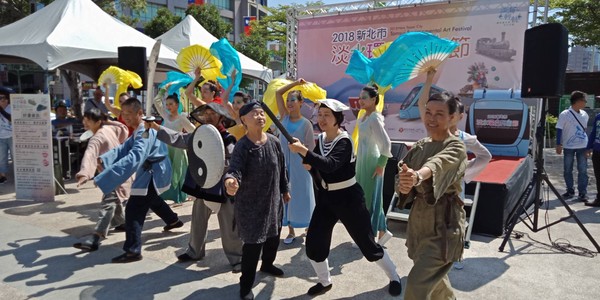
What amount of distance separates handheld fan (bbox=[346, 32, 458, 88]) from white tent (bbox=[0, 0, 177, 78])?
616cm

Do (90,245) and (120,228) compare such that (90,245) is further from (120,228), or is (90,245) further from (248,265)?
(248,265)

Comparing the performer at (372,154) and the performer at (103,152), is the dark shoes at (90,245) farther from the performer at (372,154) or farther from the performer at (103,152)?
the performer at (372,154)

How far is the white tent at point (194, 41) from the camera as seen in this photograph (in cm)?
1271

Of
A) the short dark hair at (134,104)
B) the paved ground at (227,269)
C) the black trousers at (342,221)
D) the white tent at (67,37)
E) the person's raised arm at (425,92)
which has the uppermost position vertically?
the white tent at (67,37)

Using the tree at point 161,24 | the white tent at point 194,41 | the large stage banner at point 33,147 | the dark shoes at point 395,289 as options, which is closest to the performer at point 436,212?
the dark shoes at point 395,289

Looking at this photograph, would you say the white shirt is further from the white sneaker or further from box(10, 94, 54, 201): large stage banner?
box(10, 94, 54, 201): large stage banner

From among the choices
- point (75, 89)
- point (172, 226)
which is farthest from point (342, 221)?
point (75, 89)

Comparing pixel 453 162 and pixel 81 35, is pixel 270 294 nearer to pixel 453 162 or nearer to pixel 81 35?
pixel 453 162

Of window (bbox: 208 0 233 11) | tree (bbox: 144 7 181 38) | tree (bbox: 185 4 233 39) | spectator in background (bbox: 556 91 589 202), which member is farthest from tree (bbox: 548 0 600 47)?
window (bbox: 208 0 233 11)

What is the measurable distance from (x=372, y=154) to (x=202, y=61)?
281 cm

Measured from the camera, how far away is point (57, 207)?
640cm

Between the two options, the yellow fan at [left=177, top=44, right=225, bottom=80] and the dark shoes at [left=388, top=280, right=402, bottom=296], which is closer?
the dark shoes at [left=388, top=280, right=402, bottom=296]

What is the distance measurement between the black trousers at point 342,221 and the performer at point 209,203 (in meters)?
0.74

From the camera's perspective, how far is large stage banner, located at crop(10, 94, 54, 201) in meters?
6.71
